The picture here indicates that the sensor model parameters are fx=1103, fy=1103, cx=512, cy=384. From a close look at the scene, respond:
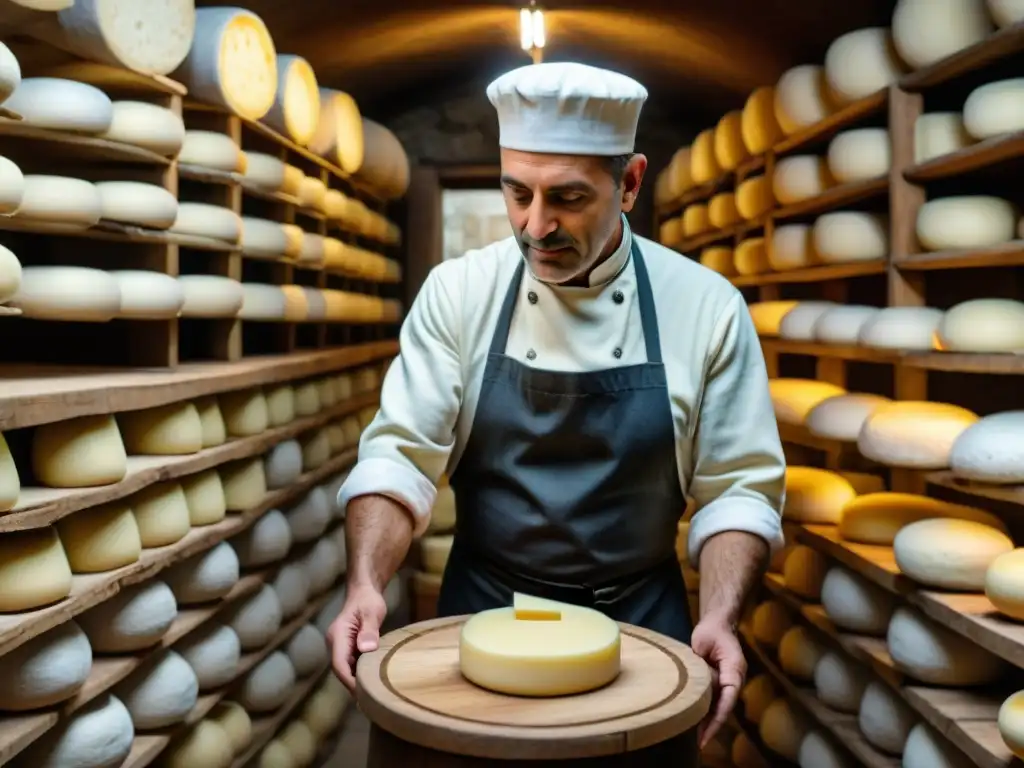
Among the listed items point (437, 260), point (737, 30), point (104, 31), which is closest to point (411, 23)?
point (737, 30)

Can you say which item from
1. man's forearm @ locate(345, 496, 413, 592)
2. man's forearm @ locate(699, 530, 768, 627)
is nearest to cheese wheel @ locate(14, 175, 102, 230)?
man's forearm @ locate(345, 496, 413, 592)

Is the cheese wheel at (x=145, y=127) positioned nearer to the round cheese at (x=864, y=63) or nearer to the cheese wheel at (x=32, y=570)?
the cheese wheel at (x=32, y=570)

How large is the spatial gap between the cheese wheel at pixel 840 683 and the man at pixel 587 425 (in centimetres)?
112

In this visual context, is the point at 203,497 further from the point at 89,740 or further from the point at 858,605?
the point at 858,605

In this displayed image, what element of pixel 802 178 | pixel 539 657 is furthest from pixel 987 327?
pixel 539 657

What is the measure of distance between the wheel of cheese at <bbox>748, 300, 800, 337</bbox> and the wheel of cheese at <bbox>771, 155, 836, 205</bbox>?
1.24 feet

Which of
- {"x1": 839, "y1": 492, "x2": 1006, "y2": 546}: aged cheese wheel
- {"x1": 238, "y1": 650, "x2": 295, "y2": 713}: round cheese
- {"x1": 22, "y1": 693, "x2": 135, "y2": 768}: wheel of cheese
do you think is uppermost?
{"x1": 839, "y1": 492, "x2": 1006, "y2": 546}: aged cheese wheel

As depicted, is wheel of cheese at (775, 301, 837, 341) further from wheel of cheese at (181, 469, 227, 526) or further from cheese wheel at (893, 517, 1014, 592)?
wheel of cheese at (181, 469, 227, 526)

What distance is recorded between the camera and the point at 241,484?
316cm

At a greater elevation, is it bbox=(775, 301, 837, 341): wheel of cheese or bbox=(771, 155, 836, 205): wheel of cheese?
bbox=(771, 155, 836, 205): wheel of cheese

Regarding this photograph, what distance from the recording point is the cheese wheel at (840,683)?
9.65ft

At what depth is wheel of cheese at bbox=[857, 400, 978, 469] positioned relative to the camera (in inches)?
98.0

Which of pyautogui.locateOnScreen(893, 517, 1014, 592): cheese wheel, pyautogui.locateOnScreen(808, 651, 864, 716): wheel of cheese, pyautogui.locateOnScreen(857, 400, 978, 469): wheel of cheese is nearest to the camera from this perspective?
pyautogui.locateOnScreen(893, 517, 1014, 592): cheese wheel

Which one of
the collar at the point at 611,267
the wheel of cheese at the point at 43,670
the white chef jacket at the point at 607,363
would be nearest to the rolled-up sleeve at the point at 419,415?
the white chef jacket at the point at 607,363
